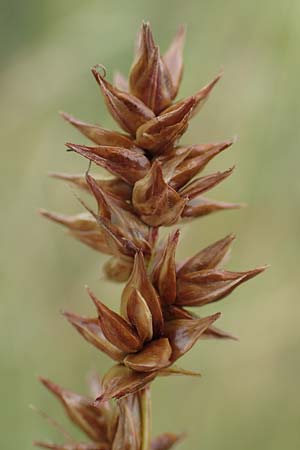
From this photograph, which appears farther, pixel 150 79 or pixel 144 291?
pixel 150 79

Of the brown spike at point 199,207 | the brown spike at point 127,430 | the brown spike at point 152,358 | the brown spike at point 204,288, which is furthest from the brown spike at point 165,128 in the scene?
the brown spike at point 127,430

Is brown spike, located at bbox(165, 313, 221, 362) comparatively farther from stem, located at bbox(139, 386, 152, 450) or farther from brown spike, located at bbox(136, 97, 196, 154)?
brown spike, located at bbox(136, 97, 196, 154)

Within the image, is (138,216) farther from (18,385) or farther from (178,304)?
(18,385)

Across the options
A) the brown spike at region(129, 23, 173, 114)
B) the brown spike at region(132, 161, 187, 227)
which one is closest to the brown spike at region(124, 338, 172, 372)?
the brown spike at region(132, 161, 187, 227)

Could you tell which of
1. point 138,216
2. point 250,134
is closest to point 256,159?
point 250,134

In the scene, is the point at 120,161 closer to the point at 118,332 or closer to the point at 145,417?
the point at 118,332

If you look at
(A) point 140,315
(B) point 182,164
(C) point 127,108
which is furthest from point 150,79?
(A) point 140,315
